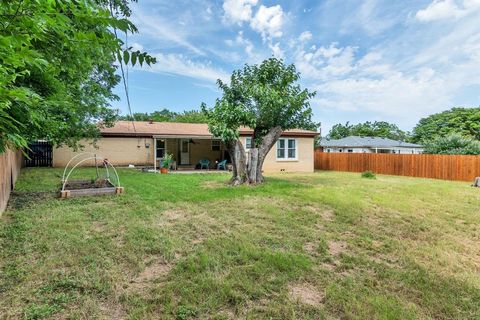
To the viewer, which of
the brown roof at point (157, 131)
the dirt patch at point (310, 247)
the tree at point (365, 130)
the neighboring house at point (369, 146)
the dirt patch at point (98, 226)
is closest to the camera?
the dirt patch at point (310, 247)

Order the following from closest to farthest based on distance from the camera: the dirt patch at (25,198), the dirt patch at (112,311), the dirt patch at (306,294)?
the dirt patch at (112,311), the dirt patch at (306,294), the dirt patch at (25,198)

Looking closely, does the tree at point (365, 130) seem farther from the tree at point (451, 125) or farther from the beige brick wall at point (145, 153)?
the beige brick wall at point (145, 153)

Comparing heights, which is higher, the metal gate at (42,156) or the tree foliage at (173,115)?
the tree foliage at (173,115)

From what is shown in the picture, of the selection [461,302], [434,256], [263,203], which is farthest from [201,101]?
[461,302]

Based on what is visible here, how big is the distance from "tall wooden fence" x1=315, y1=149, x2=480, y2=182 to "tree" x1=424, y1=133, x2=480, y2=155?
3403 millimetres

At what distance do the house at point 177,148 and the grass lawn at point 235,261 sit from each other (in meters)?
11.1

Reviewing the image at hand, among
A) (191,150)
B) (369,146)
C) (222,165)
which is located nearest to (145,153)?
(191,150)

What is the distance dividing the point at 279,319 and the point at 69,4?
2.90 meters

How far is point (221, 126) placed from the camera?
10.6 metres

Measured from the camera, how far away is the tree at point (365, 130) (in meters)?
47.6

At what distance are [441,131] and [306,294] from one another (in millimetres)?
44279

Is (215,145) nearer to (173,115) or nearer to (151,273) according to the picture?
(151,273)

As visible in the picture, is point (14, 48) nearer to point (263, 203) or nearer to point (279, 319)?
point (279, 319)

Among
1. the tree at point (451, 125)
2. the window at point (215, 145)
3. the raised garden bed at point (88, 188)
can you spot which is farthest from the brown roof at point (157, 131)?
the tree at point (451, 125)
